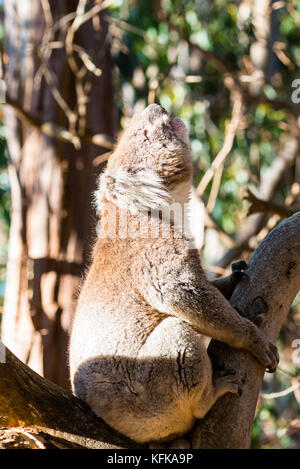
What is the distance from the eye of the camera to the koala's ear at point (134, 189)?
9.53ft

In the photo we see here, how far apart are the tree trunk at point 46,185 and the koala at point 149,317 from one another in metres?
1.82

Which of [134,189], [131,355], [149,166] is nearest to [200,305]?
[131,355]

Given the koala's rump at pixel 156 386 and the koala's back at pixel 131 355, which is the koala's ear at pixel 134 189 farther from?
the koala's rump at pixel 156 386

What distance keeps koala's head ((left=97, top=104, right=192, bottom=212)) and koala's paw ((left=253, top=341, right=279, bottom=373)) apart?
2.87 feet

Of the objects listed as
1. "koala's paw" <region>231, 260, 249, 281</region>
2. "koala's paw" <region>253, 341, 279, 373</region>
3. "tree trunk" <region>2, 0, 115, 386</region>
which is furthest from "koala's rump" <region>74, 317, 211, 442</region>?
"tree trunk" <region>2, 0, 115, 386</region>

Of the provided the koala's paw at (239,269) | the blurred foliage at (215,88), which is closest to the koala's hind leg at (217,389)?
the koala's paw at (239,269)

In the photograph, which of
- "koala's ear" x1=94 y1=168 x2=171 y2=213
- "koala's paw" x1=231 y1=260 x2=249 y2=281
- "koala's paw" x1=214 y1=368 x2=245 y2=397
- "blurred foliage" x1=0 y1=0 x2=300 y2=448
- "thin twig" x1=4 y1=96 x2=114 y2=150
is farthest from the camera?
"blurred foliage" x1=0 y1=0 x2=300 y2=448

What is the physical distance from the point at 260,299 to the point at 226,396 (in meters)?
0.45

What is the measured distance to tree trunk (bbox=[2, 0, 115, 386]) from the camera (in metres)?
4.80

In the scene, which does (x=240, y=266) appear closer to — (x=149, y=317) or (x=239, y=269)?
(x=239, y=269)

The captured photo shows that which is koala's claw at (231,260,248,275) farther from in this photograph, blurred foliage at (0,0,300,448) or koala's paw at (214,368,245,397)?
blurred foliage at (0,0,300,448)

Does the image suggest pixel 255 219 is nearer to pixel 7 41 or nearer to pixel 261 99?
pixel 261 99

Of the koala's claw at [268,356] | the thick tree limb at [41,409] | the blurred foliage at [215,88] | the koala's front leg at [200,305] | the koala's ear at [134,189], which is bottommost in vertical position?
the thick tree limb at [41,409]

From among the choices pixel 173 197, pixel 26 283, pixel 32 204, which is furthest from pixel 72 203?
pixel 173 197
